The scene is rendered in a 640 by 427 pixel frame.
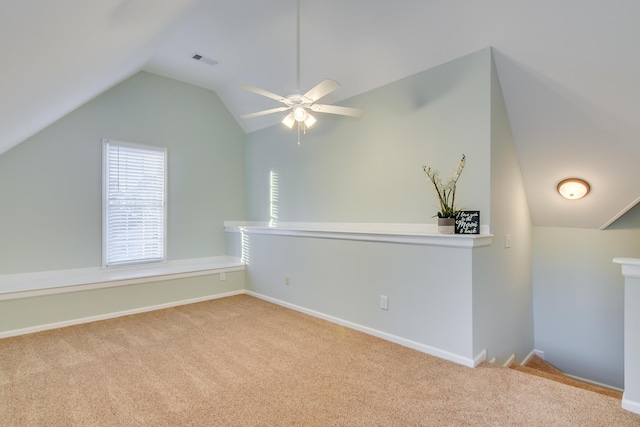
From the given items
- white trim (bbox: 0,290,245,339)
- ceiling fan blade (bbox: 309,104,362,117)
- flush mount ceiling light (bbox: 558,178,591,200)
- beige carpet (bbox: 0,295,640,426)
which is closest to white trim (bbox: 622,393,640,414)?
beige carpet (bbox: 0,295,640,426)

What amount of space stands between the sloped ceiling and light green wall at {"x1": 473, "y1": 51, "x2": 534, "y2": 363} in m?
0.20

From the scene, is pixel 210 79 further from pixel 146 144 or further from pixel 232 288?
pixel 232 288

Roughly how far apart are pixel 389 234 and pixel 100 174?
3732 millimetres

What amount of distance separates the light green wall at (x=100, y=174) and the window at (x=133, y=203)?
101mm

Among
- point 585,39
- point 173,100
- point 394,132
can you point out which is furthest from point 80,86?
point 585,39

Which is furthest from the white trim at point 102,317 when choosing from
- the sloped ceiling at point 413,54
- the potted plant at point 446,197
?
the potted plant at point 446,197

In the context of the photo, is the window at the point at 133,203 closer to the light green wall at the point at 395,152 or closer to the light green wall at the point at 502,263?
the light green wall at the point at 395,152

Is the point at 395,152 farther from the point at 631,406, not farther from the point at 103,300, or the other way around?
the point at 103,300

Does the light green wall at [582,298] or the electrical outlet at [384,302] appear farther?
the light green wall at [582,298]

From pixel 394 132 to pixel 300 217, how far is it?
178 cm

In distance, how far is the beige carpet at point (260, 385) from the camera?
2025 mm

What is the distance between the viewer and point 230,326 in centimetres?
362

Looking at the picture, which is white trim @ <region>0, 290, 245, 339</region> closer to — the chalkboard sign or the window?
the window

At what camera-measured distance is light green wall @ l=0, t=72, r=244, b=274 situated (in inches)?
150
